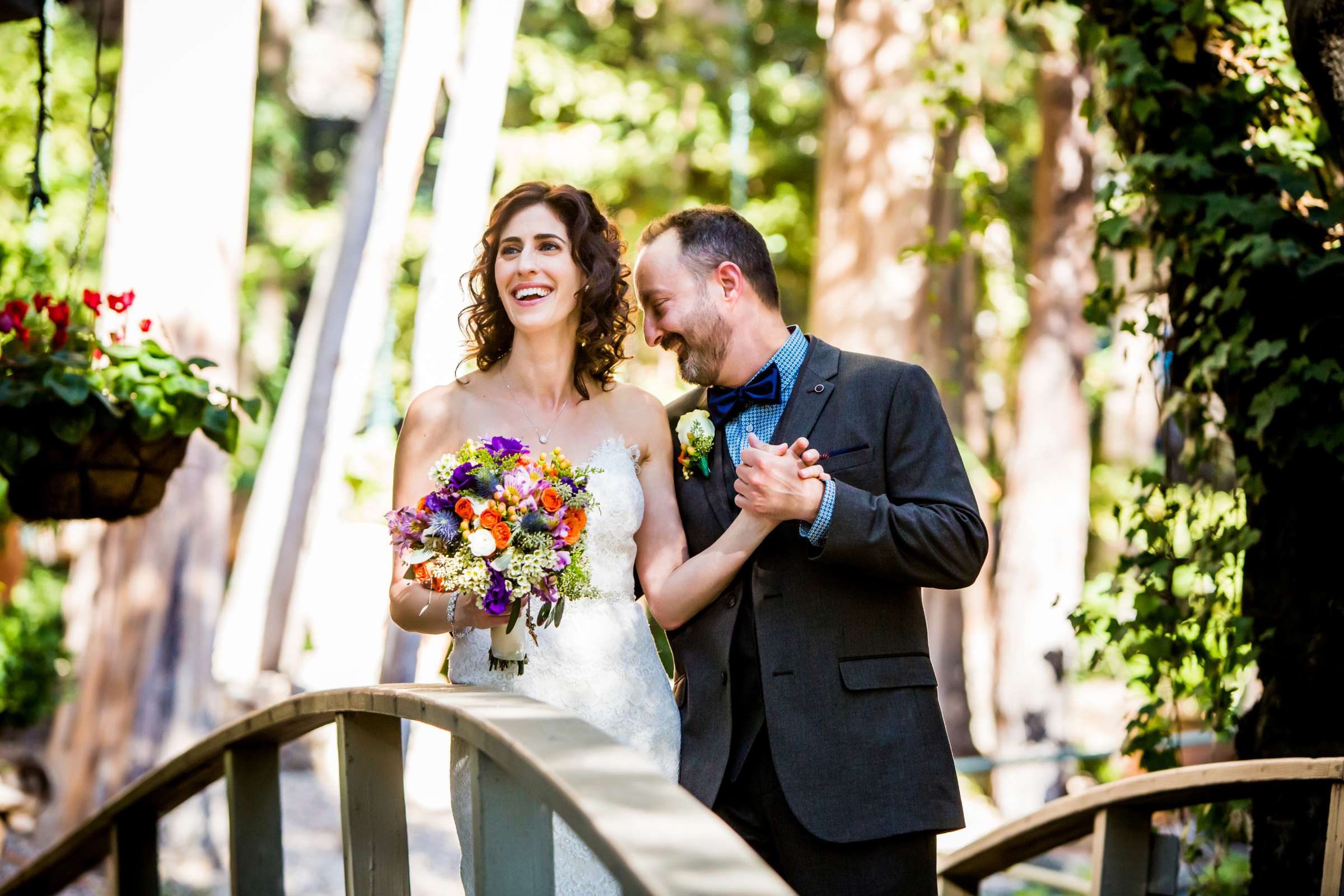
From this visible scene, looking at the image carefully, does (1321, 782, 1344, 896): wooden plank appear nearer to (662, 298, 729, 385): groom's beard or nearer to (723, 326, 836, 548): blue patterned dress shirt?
(723, 326, 836, 548): blue patterned dress shirt

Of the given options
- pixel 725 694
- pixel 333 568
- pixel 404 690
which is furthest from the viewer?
pixel 333 568

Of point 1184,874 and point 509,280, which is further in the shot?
point 1184,874

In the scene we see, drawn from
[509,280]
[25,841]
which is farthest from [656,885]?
[25,841]

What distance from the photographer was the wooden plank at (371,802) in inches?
90.5

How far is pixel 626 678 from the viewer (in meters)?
2.89

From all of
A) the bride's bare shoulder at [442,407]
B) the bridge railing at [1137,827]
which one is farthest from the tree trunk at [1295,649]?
the bride's bare shoulder at [442,407]

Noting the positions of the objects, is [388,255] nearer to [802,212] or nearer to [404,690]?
[802,212]

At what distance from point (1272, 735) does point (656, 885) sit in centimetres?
246

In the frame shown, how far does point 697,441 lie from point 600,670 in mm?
575

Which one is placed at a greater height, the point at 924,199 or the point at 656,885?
the point at 924,199

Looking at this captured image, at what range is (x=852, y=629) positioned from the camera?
8.53 feet

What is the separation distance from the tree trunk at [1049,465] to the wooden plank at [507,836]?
30.6 ft

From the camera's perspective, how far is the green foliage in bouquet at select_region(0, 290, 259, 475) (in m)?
3.06

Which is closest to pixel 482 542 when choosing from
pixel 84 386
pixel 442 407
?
pixel 442 407
